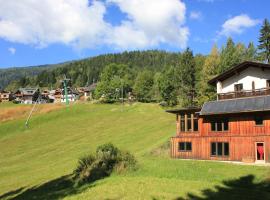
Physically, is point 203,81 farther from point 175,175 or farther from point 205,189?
point 205,189

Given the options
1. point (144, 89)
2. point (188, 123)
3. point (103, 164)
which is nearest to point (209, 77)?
point (188, 123)

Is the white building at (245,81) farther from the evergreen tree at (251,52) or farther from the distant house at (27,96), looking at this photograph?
the distant house at (27,96)

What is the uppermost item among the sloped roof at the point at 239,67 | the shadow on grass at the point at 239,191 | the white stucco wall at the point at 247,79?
the sloped roof at the point at 239,67

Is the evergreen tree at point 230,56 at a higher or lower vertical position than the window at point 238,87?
higher

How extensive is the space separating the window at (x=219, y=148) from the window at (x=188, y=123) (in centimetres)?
346

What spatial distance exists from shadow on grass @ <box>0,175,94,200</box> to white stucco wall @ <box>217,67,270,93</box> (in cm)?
2281

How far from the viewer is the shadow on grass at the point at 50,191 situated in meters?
31.9

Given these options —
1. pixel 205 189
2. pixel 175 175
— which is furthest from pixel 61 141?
pixel 205 189

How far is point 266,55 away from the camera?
8212 centimetres

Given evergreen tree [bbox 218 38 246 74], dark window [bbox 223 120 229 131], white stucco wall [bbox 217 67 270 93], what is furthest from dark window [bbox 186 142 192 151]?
evergreen tree [bbox 218 38 246 74]

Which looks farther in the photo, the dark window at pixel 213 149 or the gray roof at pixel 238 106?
the dark window at pixel 213 149

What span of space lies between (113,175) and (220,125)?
14.0 m

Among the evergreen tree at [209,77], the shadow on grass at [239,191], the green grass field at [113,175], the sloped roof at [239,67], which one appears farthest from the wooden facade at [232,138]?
the evergreen tree at [209,77]

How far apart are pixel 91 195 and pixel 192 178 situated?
31.7ft
